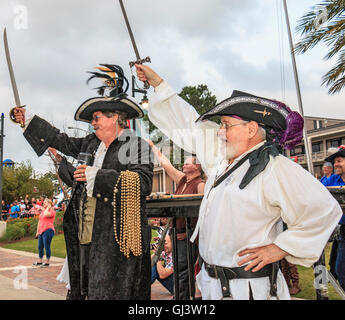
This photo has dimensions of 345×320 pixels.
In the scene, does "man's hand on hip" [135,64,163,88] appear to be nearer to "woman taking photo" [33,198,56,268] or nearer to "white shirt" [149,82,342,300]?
"white shirt" [149,82,342,300]

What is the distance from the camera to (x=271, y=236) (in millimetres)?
1999

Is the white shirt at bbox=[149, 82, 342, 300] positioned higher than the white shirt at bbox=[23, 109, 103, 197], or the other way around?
the white shirt at bbox=[23, 109, 103, 197]

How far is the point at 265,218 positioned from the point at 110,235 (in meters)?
1.17

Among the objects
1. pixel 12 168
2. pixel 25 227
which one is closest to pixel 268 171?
pixel 25 227

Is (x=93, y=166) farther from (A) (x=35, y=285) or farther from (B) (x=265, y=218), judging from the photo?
(A) (x=35, y=285)

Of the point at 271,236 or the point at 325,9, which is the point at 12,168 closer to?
the point at 325,9

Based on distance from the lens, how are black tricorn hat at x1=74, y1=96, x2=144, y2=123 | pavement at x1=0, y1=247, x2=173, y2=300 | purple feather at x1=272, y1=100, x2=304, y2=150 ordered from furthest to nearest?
pavement at x1=0, y1=247, x2=173, y2=300, black tricorn hat at x1=74, y1=96, x2=144, y2=123, purple feather at x1=272, y1=100, x2=304, y2=150

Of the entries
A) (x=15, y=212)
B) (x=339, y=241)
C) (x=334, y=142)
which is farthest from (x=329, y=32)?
(x=334, y=142)

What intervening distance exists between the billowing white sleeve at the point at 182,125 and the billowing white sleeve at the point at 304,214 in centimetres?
90

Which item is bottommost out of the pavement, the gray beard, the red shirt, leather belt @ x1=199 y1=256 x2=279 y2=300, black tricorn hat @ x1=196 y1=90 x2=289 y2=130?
the pavement

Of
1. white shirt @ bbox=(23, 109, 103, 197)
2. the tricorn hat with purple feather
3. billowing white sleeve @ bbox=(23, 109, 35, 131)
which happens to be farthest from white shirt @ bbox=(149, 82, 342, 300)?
billowing white sleeve @ bbox=(23, 109, 35, 131)

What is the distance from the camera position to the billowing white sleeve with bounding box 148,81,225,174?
2744mm

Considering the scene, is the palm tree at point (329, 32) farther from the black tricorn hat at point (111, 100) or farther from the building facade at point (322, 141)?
the building facade at point (322, 141)

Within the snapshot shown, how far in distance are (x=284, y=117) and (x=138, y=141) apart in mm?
1255
